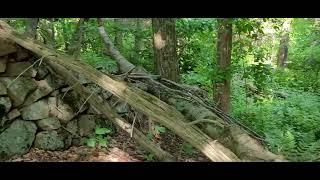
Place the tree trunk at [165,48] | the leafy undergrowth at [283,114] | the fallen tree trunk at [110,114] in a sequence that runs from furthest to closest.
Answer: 1. the leafy undergrowth at [283,114]
2. the tree trunk at [165,48]
3. the fallen tree trunk at [110,114]

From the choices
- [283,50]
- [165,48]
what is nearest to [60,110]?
[165,48]

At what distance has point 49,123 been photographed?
18.3 ft

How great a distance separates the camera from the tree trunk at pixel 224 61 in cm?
762

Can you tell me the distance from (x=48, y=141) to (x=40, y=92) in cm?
75

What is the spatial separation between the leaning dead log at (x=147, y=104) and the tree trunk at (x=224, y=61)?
11.6 feet

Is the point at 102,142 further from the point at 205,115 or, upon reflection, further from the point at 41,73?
the point at 205,115

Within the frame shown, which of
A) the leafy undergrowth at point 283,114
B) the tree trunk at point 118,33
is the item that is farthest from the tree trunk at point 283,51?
the tree trunk at point 118,33

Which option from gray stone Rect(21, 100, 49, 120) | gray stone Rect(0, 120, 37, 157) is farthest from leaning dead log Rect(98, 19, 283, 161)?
gray stone Rect(0, 120, 37, 157)

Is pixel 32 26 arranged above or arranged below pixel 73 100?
above

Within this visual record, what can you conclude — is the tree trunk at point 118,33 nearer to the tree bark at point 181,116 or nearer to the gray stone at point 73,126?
the tree bark at point 181,116

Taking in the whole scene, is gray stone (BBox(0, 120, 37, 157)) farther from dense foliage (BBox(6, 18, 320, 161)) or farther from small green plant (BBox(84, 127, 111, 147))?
dense foliage (BBox(6, 18, 320, 161))

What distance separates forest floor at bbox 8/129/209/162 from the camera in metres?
5.21

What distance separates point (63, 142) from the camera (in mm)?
5551
